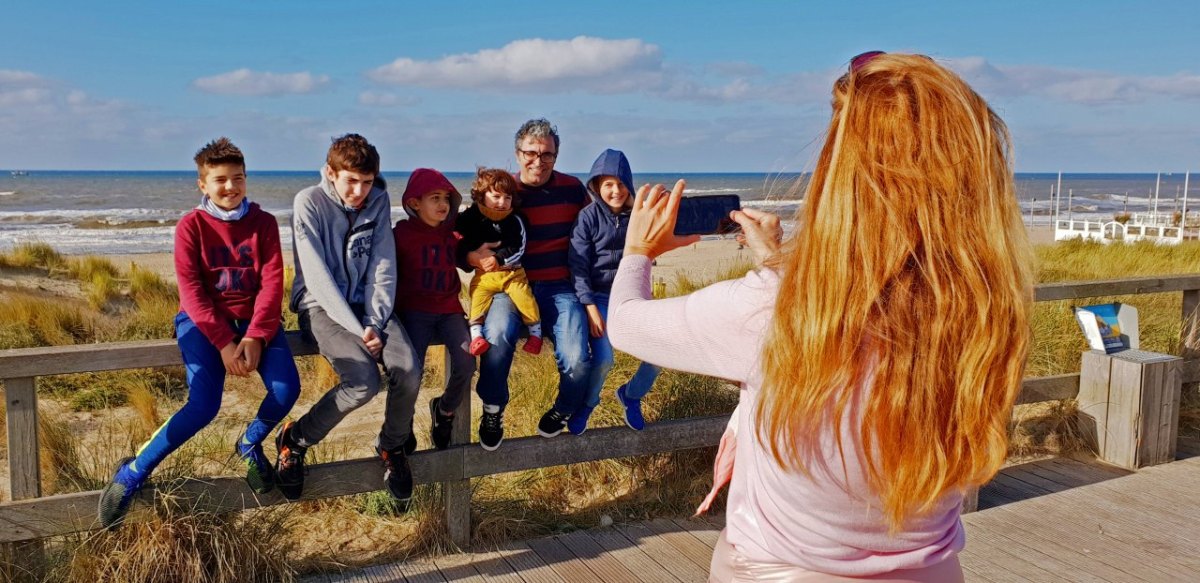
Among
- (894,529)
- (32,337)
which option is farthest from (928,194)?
(32,337)

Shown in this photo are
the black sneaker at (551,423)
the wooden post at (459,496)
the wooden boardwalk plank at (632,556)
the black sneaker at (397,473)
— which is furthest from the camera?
the black sneaker at (551,423)

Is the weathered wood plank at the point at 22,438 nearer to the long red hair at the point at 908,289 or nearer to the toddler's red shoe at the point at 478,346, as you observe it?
the toddler's red shoe at the point at 478,346

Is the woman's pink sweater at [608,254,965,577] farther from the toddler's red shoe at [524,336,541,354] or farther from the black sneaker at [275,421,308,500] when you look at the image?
the toddler's red shoe at [524,336,541,354]

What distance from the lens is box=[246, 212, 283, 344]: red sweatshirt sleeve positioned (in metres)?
3.19

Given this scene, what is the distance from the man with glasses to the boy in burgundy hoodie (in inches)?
29.0

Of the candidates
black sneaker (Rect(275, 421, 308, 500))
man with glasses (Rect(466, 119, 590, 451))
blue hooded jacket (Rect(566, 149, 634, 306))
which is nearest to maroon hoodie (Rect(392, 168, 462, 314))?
man with glasses (Rect(466, 119, 590, 451))

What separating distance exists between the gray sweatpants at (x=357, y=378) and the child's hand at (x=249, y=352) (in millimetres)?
221

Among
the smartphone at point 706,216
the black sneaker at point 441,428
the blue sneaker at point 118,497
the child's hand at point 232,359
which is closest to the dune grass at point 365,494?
the blue sneaker at point 118,497

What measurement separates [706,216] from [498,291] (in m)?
1.94

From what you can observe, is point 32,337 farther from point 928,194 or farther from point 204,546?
point 928,194

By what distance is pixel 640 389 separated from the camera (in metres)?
3.98

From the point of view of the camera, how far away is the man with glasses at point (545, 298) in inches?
143

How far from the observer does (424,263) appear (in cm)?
365

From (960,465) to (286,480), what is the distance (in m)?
2.48
